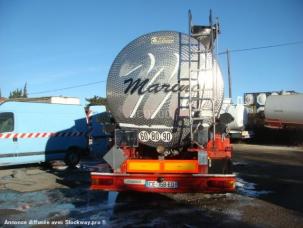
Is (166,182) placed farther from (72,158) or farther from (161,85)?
(72,158)

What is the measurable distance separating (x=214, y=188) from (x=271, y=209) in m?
1.18

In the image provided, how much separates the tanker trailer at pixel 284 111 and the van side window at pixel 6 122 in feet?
55.2

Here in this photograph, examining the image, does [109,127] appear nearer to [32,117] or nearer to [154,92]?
[154,92]

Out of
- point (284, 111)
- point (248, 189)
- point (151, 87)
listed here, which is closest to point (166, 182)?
point (151, 87)

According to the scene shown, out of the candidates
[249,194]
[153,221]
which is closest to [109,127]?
[153,221]

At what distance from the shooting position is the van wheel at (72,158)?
52.2ft

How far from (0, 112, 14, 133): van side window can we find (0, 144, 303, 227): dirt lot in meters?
2.02

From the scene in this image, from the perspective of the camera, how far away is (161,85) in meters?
8.42

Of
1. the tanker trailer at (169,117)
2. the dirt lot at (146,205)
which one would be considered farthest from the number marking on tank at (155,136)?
the dirt lot at (146,205)

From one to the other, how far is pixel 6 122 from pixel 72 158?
8.82 ft

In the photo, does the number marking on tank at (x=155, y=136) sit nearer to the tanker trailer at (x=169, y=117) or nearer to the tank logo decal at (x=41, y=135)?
the tanker trailer at (x=169, y=117)

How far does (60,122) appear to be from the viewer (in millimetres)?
16016

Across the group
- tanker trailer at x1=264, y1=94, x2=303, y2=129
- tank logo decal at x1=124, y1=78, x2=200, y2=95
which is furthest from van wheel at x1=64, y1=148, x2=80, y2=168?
tanker trailer at x1=264, y1=94, x2=303, y2=129

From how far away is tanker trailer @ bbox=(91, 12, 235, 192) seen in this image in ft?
27.5
